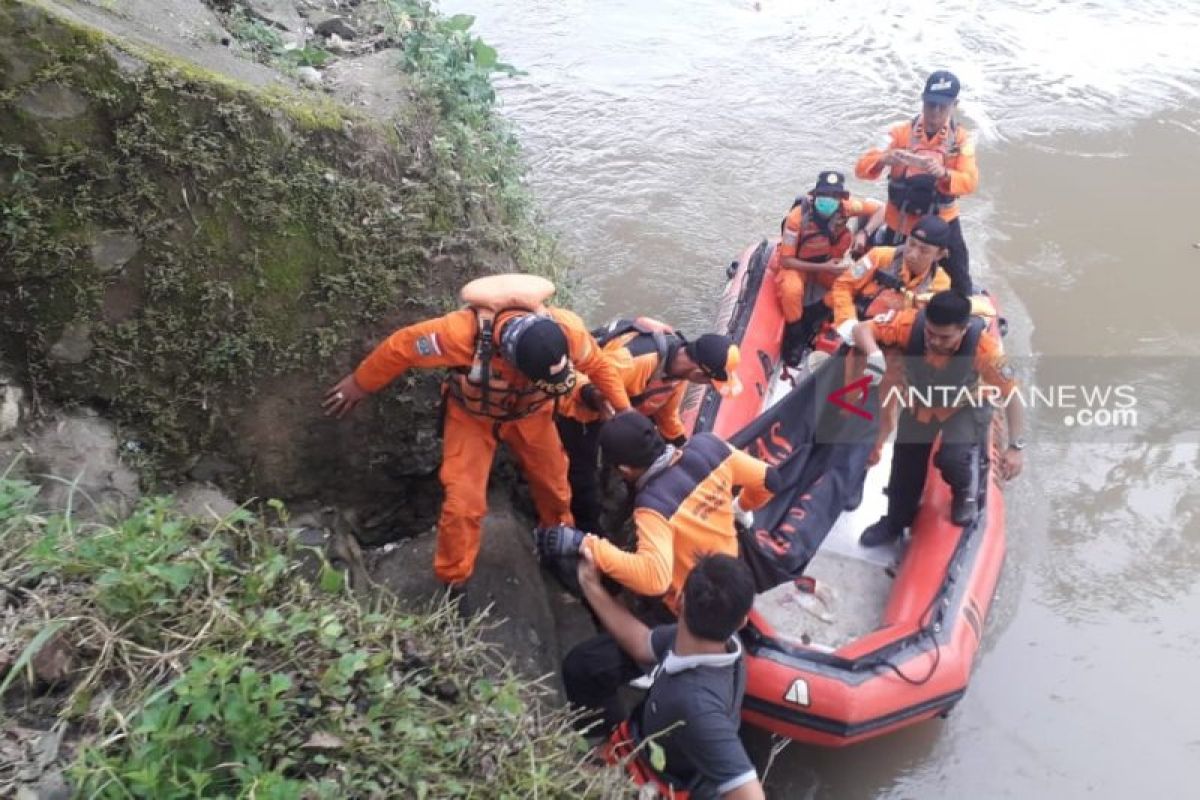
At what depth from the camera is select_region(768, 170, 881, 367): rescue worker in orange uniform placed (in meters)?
5.30

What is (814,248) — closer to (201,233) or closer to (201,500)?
(201,233)

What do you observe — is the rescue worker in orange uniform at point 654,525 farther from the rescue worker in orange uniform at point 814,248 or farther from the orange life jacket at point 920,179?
the orange life jacket at point 920,179

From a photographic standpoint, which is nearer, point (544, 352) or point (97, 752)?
point (97, 752)

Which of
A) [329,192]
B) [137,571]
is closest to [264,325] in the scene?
[329,192]

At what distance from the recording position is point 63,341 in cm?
308

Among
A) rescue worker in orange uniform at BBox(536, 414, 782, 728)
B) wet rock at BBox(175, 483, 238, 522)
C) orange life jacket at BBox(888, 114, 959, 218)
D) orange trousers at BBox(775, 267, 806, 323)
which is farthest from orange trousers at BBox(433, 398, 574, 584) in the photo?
orange life jacket at BBox(888, 114, 959, 218)

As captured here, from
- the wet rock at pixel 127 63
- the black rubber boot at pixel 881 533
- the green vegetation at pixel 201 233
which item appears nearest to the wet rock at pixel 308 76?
the green vegetation at pixel 201 233

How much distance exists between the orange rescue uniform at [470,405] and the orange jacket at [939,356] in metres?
1.36

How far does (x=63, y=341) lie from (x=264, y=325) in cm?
65

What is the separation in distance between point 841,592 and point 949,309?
5.00ft

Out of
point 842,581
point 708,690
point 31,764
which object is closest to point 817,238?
point 842,581

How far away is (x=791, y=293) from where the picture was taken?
5.48 metres

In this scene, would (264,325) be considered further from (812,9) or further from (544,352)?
(812,9)

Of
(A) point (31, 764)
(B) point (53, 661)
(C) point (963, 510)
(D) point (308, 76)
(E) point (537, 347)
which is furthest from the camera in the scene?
(C) point (963, 510)
